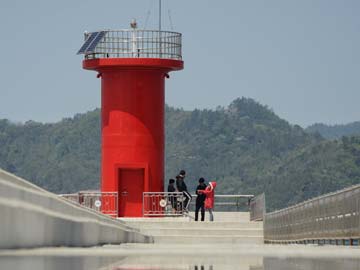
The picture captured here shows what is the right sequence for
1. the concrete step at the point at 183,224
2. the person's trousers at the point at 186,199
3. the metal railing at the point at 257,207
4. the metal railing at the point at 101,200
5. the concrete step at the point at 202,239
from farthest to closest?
the metal railing at the point at 101,200, the person's trousers at the point at 186,199, the metal railing at the point at 257,207, the concrete step at the point at 183,224, the concrete step at the point at 202,239

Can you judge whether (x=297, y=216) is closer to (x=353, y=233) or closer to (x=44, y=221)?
(x=353, y=233)

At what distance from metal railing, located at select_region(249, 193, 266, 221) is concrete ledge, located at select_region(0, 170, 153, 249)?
2405 cm

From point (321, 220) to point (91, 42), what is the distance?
1785 cm

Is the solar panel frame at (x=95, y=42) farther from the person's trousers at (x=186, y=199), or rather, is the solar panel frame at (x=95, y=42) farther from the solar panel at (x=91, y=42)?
the person's trousers at (x=186, y=199)

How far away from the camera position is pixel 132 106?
137ft

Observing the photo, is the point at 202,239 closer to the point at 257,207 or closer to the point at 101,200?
the point at 257,207

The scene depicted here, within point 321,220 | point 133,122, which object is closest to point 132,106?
point 133,122

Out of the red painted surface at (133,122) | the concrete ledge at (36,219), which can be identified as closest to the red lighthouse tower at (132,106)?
the red painted surface at (133,122)

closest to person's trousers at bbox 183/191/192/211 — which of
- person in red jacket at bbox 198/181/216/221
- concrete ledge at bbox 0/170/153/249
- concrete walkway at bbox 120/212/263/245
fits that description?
person in red jacket at bbox 198/181/216/221

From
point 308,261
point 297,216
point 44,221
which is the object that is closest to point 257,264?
point 308,261

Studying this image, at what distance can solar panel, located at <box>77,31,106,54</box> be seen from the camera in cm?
4134

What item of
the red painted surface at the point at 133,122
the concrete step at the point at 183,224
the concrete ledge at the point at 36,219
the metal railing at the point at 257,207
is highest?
the red painted surface at the point at 133,122

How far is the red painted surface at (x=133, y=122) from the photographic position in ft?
136

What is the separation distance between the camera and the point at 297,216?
30547mm
